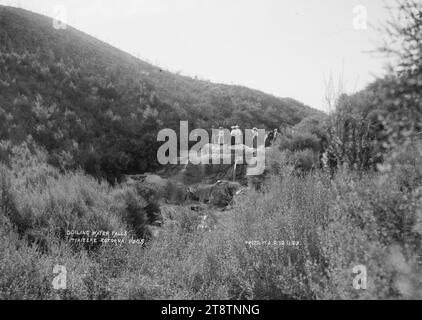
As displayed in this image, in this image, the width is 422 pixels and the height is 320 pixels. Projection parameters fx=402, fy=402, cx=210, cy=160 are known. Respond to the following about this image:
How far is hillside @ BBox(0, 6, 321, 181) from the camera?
36.1 feet

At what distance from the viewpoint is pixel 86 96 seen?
14.5 meters

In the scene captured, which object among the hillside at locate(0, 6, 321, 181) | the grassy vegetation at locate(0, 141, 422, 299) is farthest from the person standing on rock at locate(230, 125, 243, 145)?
the grassy vegetation at locate(0, 141, 422, 299)

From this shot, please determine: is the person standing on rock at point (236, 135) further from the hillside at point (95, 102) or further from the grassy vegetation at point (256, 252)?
the grassy vegetation at point (256, 252)

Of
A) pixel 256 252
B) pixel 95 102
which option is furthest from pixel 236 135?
pixel 256 252

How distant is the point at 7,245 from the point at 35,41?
46.7 feet

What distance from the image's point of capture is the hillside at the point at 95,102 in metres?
11.0

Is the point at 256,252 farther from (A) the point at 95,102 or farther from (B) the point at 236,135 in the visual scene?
(A) the point at 95,102

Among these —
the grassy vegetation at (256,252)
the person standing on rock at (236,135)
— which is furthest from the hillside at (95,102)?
the grassy vegetation at (256,252)

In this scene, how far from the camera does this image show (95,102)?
13992 millimetres

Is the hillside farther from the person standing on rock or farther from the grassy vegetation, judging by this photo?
the grassy vegetation

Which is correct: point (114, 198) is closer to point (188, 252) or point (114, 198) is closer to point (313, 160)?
point (188, 252)

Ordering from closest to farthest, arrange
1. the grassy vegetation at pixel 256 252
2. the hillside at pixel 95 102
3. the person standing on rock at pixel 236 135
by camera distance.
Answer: the grassy vegetation at pixel 256 252 < the hillside at pixel 95 102 < the person standing on rock at pixel 236 135

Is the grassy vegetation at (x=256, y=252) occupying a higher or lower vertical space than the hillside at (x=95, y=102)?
lower
